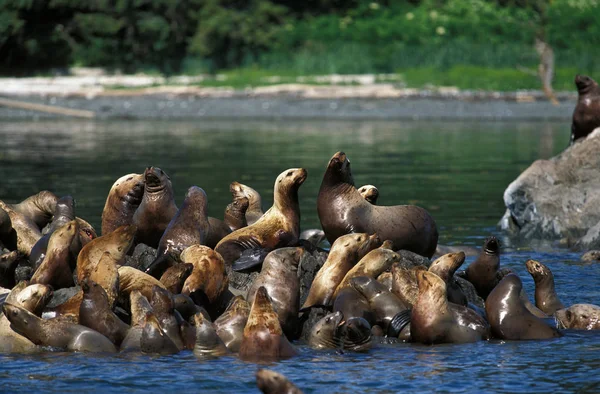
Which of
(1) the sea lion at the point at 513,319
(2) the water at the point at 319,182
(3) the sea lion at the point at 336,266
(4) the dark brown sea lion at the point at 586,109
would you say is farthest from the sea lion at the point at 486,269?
(4) the dark brown sea lion at the point at 586,109

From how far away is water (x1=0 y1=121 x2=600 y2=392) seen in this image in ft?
22.9

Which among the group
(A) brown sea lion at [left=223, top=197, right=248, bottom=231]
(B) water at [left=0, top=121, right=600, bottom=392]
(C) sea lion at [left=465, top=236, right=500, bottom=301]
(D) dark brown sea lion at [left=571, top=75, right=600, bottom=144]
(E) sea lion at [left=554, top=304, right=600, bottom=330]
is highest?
(D) dark brown sea lion at [left=571, top=75, right=600, bottom=144]

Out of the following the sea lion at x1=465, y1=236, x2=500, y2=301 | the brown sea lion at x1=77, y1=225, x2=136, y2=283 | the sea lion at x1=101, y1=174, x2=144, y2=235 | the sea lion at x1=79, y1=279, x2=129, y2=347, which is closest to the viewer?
the sea lion at x1=79, y1=279, x2=129, y2=347

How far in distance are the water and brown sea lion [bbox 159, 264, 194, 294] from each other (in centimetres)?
101

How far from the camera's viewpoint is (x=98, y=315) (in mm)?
7680

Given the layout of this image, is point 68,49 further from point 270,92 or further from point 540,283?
point 540,283

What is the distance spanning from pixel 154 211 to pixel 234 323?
276cm

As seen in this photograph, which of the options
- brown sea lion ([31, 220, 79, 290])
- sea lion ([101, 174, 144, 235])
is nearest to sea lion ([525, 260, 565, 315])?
brown sea lion ([31, 220, 79, 290])

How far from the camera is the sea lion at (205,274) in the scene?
8339 millimetres

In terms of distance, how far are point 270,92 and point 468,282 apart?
28.7m

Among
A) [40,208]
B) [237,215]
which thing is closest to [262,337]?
[237,215]

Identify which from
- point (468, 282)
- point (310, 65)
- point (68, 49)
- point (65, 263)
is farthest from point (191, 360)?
point (68, 49)

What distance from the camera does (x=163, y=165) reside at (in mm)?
22391

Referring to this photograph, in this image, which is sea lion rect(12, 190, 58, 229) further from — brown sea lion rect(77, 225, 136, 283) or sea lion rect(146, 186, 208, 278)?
brown sea lion rect(77, 225, 136, 283)
